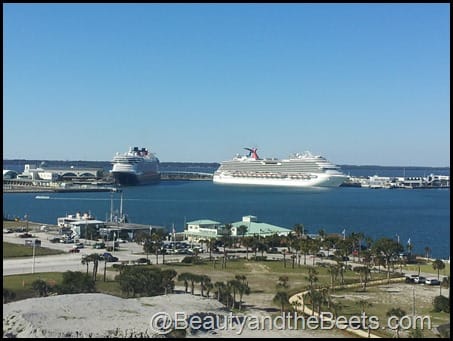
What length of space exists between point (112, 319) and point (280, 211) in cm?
2040

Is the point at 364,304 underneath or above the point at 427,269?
above

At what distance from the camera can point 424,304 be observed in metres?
9.11

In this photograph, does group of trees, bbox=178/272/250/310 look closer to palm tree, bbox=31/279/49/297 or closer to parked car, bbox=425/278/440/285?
palm tree, bbox=31/279/49/297

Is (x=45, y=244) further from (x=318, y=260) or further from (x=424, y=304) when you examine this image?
(x=424, y=304)

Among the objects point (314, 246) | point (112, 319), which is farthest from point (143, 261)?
point (112, 319)

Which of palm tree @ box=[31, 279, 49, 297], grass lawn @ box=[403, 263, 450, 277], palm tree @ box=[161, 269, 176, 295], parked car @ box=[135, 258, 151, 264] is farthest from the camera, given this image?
parked car @ box=[135, 258, 151, 264]

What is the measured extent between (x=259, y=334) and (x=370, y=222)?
54.3ft

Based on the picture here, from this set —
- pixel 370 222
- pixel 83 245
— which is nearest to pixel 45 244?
pixel 83 245

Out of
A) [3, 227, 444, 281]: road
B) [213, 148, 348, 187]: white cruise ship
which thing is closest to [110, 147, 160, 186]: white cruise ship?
[213, 148, 348, 187]: white cruise ship

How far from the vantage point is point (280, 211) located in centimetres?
2673

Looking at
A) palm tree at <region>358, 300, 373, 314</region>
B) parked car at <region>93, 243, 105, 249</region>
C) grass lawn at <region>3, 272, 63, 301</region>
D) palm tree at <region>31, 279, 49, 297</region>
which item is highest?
palm tree at <region>31, 279, 49, 297</region>

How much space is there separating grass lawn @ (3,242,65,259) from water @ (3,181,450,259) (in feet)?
22.5

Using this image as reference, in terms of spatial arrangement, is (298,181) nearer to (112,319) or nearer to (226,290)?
(226,290)

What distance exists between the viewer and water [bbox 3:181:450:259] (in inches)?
808
